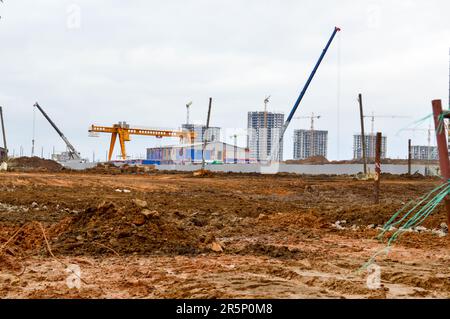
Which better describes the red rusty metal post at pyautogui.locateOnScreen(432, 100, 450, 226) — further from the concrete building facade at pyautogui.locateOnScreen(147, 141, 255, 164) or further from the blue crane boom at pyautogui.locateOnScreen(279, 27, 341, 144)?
the concrete building facade at pyautogui.locateOnScreen(147, 141, 255, 164)

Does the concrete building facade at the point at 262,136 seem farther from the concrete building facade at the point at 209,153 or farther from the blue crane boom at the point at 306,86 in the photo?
the blue crane boom at the point at 306,86

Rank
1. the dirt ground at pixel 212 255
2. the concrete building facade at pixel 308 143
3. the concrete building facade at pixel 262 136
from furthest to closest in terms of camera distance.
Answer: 1. the concrete building facade at pixel 308 143
2. the concrete building facade at pixel 262 136
3. the dirt ground at pixel 212 255

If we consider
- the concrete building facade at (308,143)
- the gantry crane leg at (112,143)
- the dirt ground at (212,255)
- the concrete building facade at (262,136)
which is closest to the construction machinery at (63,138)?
the gantry crane leg at (112,143)

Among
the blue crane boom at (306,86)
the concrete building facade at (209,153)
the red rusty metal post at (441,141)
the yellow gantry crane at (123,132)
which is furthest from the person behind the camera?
the concrete building facade at (209,153)

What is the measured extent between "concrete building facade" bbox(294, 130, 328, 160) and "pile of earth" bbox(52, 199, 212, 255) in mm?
98536

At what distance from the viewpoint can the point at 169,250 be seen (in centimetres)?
859

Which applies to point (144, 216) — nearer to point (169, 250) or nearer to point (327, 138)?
point (169, 250)

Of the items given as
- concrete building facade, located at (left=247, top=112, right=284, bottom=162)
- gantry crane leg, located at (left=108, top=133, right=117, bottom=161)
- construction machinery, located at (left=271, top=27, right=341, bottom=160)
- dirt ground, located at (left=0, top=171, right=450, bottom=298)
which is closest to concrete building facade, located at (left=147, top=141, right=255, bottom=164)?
concrete building facade, located at (left=247, top=112, right=284, bottom=162)

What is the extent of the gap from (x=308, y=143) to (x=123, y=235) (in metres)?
102

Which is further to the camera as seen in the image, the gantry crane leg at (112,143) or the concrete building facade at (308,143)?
the concrete building facade at (308,143)

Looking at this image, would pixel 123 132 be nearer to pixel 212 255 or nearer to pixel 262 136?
pixel 262 136

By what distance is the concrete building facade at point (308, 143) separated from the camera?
109 meters

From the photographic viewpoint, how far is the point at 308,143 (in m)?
110
